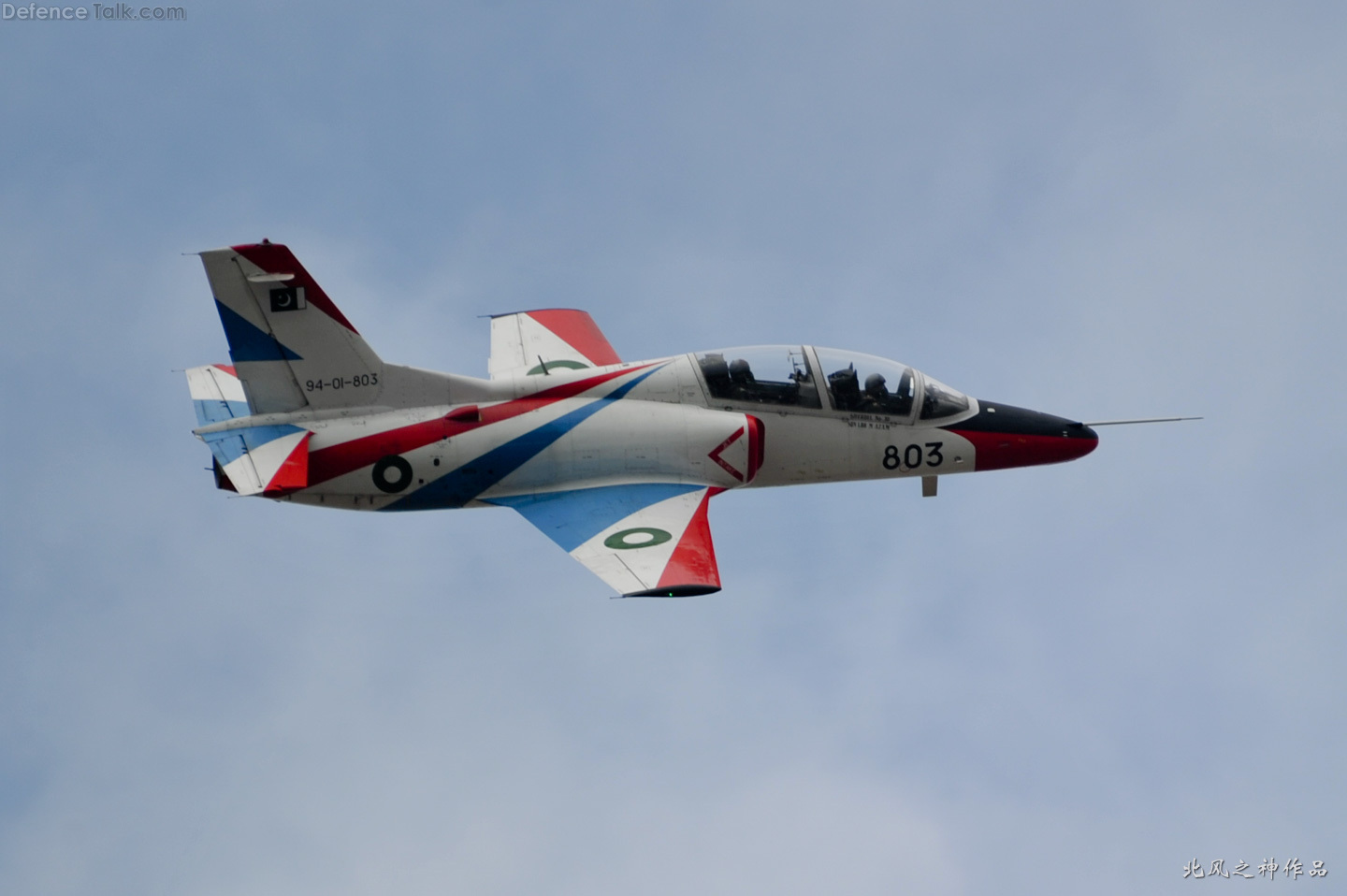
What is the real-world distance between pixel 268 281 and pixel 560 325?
5.14 metres

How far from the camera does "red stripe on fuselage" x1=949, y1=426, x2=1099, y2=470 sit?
71.2 ft

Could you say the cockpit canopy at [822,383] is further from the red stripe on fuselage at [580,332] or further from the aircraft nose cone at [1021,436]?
the red stripe on fuselage at [580,332]

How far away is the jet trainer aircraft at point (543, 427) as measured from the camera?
64.4ft

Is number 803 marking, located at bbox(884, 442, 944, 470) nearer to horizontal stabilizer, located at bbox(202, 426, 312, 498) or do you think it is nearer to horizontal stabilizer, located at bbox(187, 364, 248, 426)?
horizontal stabilizer, located at bbox(202, 426, 312, 498)

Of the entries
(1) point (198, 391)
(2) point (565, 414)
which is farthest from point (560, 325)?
(1) point (198, 391)

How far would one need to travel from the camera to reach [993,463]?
2191cm

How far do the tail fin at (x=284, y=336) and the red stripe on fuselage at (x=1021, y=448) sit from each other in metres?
7.72

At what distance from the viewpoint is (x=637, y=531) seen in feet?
63.6

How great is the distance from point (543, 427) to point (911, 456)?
15.9ft

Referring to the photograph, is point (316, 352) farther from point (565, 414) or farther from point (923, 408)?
point (923, 408)

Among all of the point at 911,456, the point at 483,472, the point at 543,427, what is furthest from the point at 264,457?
the point at 911,456

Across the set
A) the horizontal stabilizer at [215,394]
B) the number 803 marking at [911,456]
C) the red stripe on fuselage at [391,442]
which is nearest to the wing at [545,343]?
the red stripe on fuselage at [391,442]

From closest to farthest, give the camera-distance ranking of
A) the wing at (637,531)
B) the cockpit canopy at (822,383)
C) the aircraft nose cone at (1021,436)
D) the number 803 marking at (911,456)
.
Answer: the wing at (637,531) → the cockpit canopy at (822,383) → the number 803 marking at (911,456) → the aircraft nose cone at (1021,436)

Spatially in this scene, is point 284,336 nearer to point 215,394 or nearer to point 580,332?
point 215,394
